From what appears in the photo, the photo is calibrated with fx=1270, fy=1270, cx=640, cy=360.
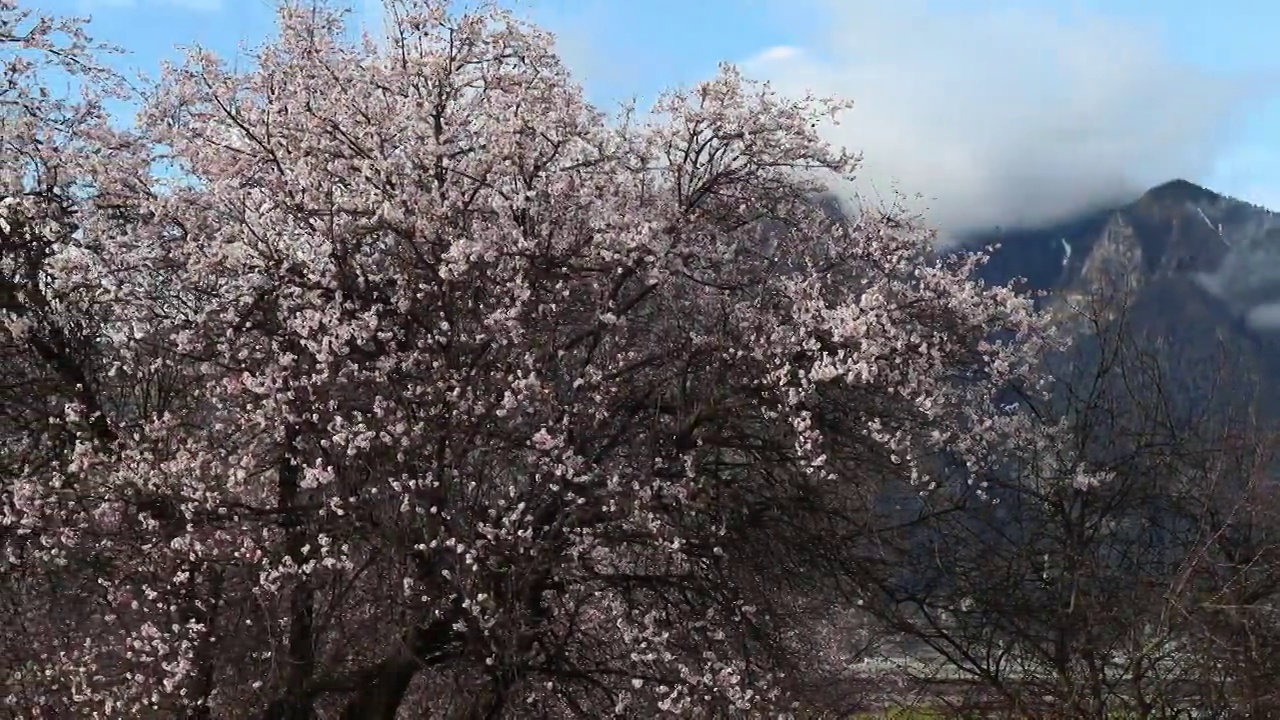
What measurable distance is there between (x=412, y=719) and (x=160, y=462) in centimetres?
284

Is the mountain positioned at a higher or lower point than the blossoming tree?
higher

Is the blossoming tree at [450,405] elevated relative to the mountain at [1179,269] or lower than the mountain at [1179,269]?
lower

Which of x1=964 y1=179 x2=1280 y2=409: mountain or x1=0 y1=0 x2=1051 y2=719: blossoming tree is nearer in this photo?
x1=0 y1=0 x2=1051 y2=719: blossoming tree

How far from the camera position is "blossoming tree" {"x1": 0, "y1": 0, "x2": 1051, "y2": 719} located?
8227mm

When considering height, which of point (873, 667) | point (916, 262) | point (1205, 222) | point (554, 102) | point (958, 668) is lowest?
point (958, 668)

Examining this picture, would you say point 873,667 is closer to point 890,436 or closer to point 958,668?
point 958,668

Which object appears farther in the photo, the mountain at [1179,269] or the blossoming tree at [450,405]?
the mountain at [1179,269]

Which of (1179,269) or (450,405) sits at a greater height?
(1179,269)

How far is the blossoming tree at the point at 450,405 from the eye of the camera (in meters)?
8.23

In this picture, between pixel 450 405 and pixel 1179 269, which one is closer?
pixel 450 405

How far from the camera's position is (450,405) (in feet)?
26.7

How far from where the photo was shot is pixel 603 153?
8898mm

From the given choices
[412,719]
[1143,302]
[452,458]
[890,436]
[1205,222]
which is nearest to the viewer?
[452,458]

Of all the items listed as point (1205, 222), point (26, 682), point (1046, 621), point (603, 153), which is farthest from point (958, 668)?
point (1205, 222)
